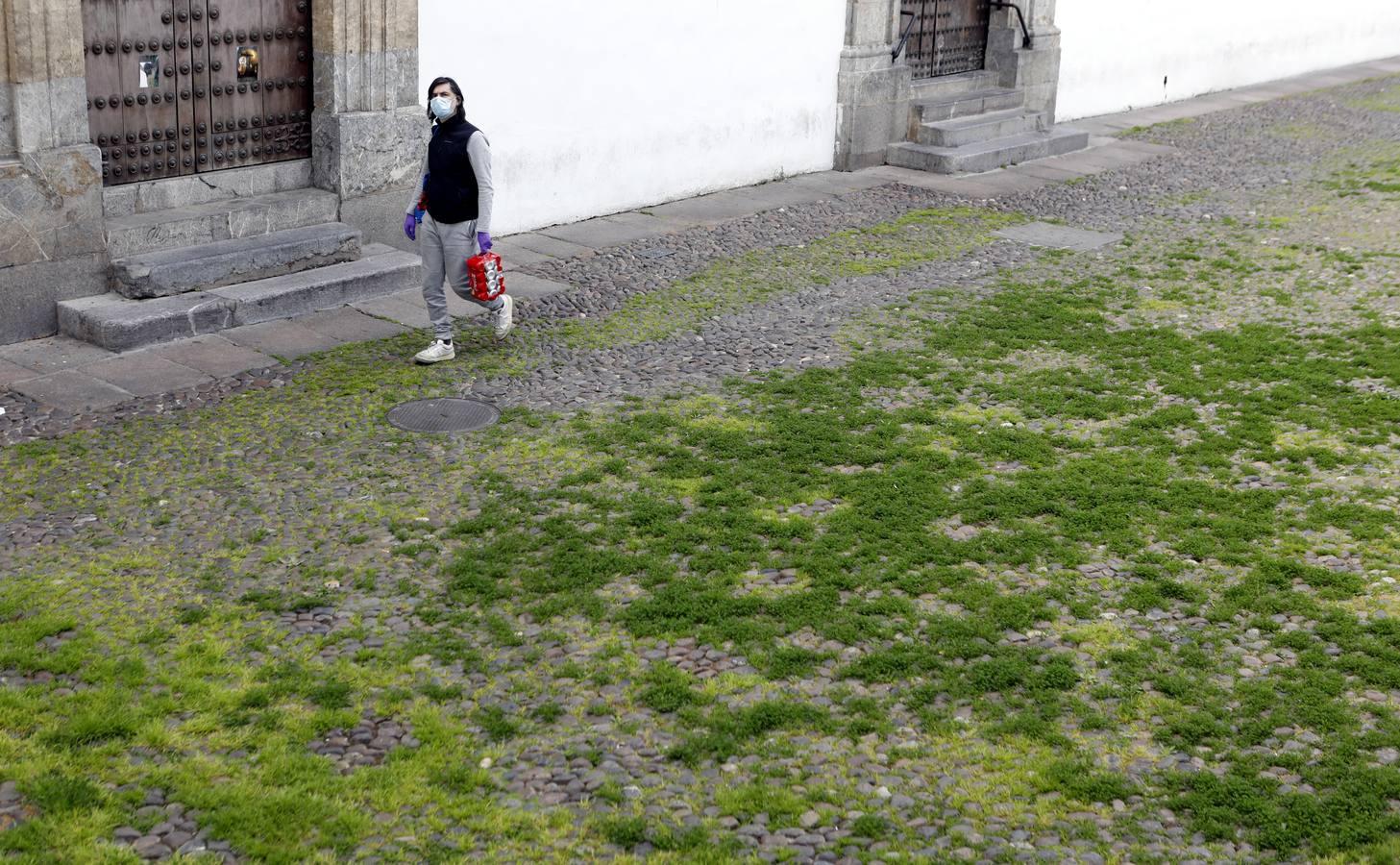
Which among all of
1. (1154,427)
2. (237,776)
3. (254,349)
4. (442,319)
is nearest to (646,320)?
(442,319)

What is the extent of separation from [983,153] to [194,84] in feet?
25.1

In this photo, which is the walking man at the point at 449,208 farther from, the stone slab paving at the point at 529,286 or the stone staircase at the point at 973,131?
the stone staircase at the point at 973,131

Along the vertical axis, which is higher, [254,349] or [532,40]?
[532,40]

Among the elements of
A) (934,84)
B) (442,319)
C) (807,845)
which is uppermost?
(934,84)

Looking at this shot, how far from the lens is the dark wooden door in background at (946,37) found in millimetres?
15242

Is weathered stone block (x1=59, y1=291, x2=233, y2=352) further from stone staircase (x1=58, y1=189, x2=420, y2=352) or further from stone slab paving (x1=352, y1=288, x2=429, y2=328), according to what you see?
stone slab paving (x1=352, y1=288, x2=429, y2=328)

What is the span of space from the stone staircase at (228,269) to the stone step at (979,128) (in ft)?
21.1

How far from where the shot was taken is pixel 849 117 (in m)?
14.2

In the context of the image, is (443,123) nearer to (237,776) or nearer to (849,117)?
(237,776)

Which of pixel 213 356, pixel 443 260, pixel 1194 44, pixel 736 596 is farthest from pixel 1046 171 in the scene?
pixel 736 596

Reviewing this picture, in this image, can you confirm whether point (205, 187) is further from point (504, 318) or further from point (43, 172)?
point (504, 318)

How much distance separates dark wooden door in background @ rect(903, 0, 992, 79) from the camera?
15.2 meters

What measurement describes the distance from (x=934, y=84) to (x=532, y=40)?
566 centimetres

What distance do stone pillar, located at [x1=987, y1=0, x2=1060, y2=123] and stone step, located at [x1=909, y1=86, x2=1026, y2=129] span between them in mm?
185
